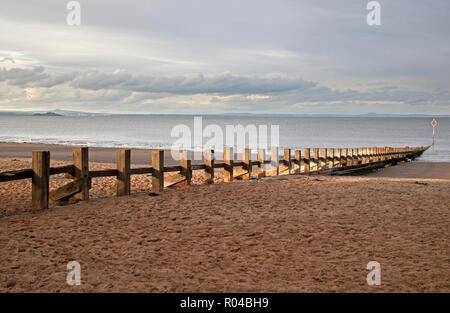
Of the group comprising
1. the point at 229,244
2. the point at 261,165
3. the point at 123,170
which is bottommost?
Result: the point at 229,244

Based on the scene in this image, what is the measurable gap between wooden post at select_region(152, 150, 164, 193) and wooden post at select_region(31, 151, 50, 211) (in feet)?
8.68

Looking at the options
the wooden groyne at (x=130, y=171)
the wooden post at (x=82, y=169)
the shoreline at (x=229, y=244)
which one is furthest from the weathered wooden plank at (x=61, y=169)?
the shoreline at (x=229, y=244)

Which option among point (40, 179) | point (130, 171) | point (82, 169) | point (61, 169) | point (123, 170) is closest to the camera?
point (40, 179)

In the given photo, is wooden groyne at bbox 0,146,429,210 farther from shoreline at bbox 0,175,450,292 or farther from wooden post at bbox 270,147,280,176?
shoreline at bbox 0,175,450,292

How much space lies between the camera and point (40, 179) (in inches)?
310

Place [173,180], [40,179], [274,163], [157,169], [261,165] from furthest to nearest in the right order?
[274,163] < [261,165] < [173,180] < [157,169] < [40,179]

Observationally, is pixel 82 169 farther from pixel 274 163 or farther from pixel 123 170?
pixel 274 163

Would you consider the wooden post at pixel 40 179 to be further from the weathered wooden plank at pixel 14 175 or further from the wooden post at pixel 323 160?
the wooden post at pixel 323 160

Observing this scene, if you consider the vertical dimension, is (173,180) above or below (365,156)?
below

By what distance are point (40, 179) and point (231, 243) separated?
4.03 m

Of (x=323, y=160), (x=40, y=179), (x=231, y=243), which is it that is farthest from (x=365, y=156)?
(x=40, y=179)

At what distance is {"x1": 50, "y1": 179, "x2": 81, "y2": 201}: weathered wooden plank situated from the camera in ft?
27.4
